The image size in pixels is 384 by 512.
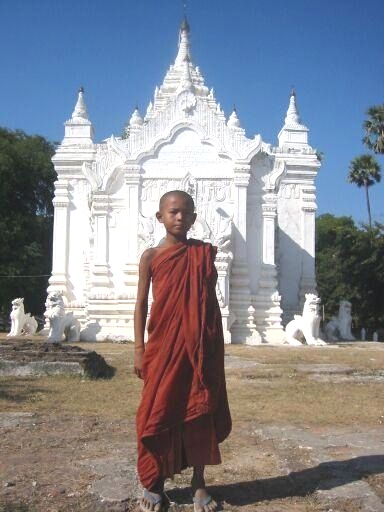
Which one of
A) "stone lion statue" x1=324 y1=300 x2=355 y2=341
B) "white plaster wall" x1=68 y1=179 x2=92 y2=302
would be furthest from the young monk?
"stone lion statue" x1=324 y1=300 x2=355 y2=341

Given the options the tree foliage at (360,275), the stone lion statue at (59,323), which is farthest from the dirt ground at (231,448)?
the tree foliage at (360,275)

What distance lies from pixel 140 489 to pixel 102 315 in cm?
1582

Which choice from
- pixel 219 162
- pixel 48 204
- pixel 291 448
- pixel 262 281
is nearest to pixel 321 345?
pixel 262 281

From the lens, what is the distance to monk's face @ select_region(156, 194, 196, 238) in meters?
4.32

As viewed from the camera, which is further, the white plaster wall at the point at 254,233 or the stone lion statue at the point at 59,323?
the white plaster wall at the point at 254,233

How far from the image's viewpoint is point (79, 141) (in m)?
24.4

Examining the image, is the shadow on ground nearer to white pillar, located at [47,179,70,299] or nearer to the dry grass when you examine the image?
the dry grass

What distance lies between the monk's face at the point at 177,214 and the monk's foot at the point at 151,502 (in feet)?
5.37

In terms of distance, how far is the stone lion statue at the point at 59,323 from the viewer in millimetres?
18297

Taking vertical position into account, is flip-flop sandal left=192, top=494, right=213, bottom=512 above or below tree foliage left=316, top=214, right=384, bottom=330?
below

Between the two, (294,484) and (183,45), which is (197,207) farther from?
(294,484)

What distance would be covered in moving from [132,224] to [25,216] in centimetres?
1275

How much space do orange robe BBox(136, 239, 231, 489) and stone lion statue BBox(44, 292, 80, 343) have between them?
565 inches

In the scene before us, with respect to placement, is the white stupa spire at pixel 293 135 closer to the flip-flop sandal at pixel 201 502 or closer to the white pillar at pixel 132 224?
the white pillar at pixel 132 224
